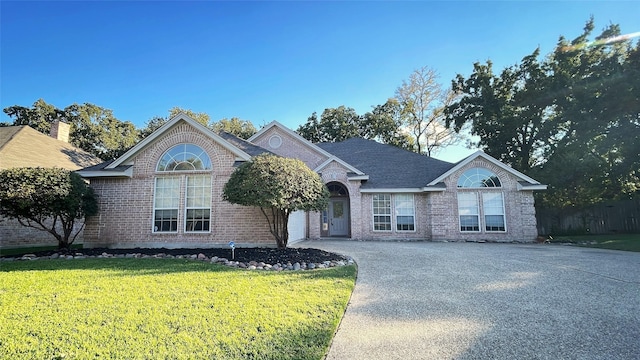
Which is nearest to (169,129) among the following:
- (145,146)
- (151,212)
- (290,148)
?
(145,146)

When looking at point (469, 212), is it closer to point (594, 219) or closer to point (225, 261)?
point (594, 219)

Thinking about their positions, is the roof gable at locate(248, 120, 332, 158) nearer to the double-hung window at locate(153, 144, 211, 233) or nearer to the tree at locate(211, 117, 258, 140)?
the double-hung window at locate(153, 144, 211, 233)

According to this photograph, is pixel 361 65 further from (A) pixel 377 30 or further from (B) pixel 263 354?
(B) pixel 263 354

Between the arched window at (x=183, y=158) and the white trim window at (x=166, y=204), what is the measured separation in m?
0.49

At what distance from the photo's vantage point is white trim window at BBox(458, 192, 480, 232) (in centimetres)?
1507

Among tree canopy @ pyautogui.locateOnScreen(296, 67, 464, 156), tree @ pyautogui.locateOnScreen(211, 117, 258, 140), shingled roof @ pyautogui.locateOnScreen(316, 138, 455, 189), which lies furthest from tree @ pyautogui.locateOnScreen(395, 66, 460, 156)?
tree @ pyautogui.locateOnScreen(211, 117, 258, 140)

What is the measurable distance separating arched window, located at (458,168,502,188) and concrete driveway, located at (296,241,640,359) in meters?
7.04

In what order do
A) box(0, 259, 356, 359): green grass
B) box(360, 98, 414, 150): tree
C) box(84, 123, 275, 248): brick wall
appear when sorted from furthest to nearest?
box(360, 98, 414, 150): tree → box(84, 123, 275, 248): brick wall → box(0, 259, 356, 359): green grass

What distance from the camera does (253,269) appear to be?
24.5 feet

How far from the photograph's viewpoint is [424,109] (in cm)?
3050

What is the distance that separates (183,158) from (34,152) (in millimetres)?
11141

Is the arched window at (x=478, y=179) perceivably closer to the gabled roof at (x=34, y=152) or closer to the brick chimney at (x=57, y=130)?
the gabled roof at (x=34, y=152)

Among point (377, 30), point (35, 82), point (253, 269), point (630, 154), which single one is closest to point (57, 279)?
point (253, 269)

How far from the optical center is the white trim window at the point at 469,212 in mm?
15070
